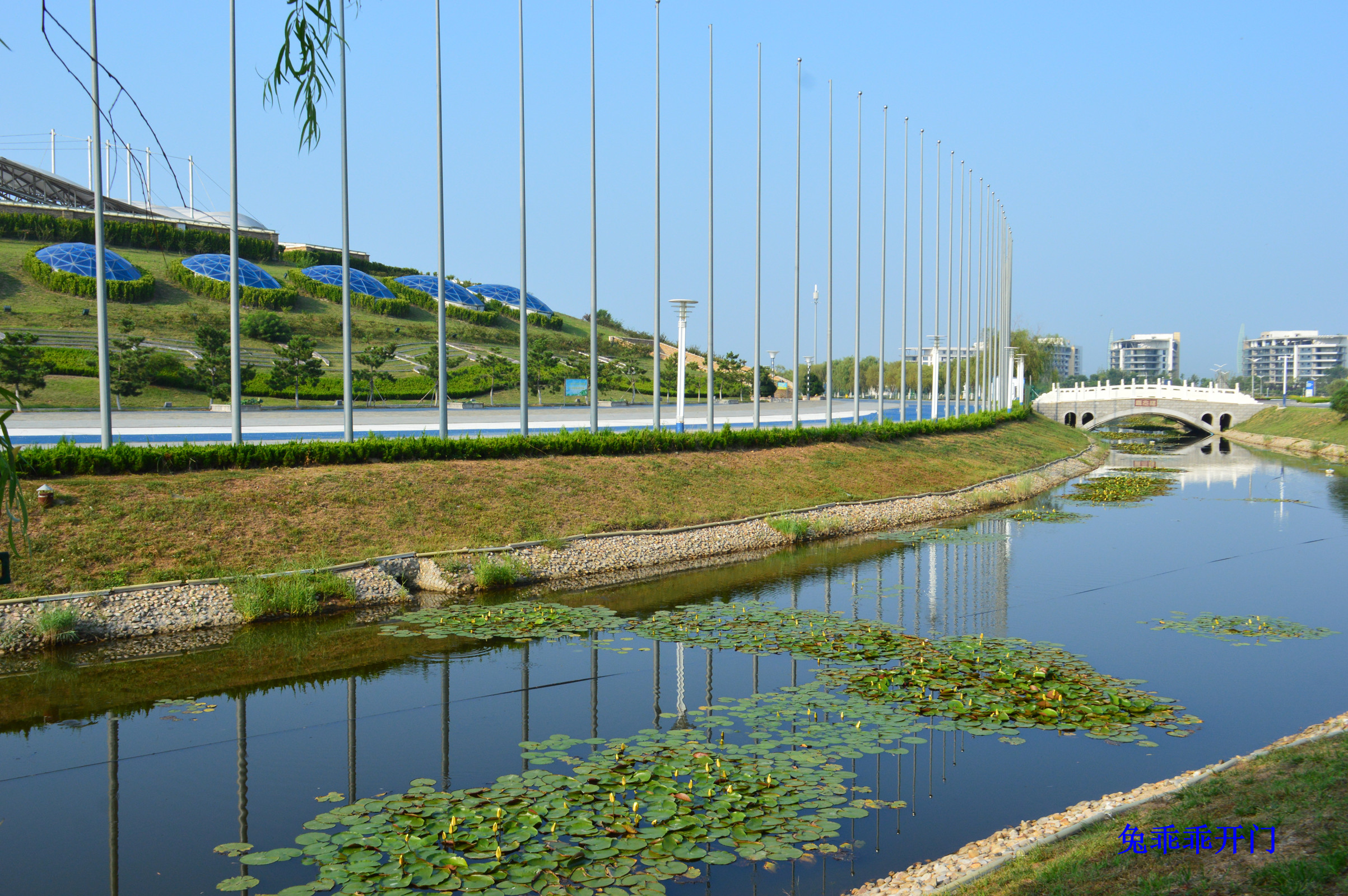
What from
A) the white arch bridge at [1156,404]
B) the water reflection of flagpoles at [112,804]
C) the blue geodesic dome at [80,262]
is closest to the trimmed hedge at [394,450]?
the water reflection of flagpoles at [112,804]

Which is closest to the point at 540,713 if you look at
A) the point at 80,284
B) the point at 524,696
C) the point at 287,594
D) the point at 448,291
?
the point at 524,696

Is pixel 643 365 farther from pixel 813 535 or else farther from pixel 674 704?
pixel 674 704

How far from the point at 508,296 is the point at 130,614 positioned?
83576 millimetres

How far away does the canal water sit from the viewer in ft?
24.9

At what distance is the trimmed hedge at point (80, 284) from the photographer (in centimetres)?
6103

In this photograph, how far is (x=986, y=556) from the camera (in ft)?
69.9

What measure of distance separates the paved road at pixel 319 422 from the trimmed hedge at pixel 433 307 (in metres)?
34.2

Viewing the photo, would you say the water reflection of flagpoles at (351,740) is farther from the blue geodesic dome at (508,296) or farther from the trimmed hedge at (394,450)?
the blue geodesic dome at (508,296)

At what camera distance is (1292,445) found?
2331 inches

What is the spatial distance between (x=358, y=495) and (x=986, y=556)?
539 inches

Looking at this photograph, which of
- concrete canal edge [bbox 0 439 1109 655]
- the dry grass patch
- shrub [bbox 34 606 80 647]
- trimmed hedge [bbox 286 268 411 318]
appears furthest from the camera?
trimmed hedge [bbox 286 268 411 318]

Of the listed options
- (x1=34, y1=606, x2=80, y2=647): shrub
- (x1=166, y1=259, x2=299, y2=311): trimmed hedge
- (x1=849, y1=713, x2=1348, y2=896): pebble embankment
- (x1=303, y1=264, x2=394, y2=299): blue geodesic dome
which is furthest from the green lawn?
(x1=166, y1=259, x2=299, y2=311): trimmed hedge

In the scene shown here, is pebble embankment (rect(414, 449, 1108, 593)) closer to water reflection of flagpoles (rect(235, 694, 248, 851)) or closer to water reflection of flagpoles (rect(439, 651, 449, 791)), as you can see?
water reflection of flagpoles (rect(439, 651, 449, 791))

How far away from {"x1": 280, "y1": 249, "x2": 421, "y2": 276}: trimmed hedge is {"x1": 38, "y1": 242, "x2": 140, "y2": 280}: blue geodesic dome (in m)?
17.6
